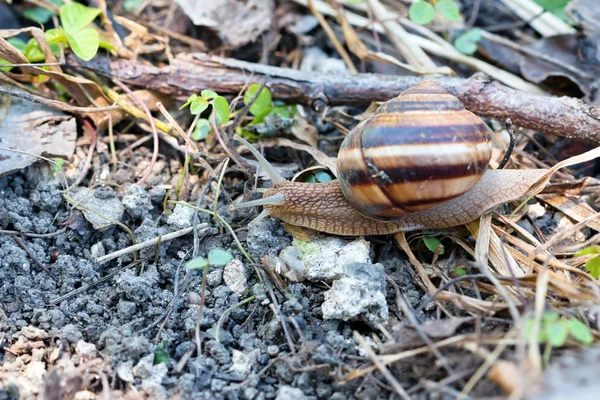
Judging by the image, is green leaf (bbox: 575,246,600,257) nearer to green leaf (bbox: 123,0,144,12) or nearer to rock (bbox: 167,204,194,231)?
rock (bbox: 167,204,194,231)

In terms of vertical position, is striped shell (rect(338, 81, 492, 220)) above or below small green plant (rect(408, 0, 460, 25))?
below

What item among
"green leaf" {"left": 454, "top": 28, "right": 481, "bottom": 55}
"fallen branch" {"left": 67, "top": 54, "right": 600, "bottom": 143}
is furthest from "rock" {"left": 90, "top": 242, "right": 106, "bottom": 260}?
"green leaf" {"left": 454, "top": 28, "right": 481, "bottom": 55}

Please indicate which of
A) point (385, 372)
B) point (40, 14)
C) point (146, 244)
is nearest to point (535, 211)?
point (385, 372)

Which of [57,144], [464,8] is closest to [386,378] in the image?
[57,144]

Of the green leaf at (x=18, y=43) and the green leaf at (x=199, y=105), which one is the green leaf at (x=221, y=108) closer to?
the green leaf at (x=199, y=105)

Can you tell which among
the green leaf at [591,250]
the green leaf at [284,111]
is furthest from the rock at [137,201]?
the green leaf at [591,250]

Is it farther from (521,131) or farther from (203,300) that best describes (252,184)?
(521,131)
